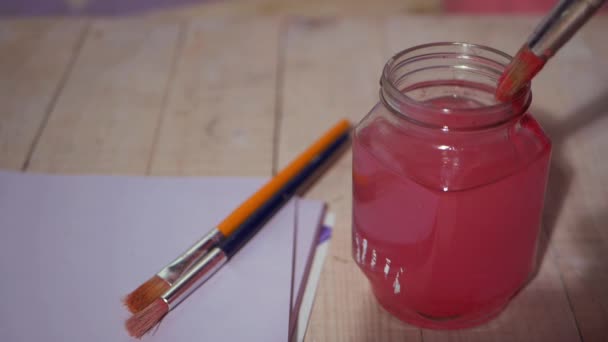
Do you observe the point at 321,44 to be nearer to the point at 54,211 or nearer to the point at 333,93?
the point at 333,93

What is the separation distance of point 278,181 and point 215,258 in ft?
0.33

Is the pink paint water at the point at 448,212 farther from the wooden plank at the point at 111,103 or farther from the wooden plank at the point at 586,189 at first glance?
the wooden plank at the point at 111,103

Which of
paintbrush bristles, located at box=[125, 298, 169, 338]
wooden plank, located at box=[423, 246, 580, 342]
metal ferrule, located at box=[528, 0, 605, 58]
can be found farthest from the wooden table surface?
metal ferrule, located at box=[528, 0, 605, 58]

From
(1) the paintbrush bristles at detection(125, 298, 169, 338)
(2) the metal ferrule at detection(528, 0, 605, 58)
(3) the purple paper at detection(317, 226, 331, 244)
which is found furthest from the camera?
(3) the purple paper at detection(317, 226, 331, 244)

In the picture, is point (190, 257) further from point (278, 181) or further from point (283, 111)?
point (283, 111)

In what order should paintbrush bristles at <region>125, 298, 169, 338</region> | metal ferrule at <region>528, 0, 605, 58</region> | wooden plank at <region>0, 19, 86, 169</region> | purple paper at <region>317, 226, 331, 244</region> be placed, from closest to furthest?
metal ferrule at <region>528, 0, 605, 58</region> < paintbrush bristles at <region>125, 298, 169, 338</region> < purple paper at <region>317, 226, 331, 244</region> < wooden plank at <region>0, 19, 86, 169</region>

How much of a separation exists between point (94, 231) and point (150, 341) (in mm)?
137

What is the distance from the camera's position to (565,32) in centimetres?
38

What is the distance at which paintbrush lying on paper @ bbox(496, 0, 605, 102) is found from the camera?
366mm

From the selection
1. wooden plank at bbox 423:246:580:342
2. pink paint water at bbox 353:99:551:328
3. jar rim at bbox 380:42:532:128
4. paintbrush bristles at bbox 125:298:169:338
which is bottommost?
wooden plank at bbox 423:246:580:342

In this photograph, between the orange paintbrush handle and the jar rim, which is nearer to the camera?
the jar rim

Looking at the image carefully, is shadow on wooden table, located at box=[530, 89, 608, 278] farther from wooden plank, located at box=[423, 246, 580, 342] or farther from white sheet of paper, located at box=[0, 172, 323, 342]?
white sheet of paper, located at box=[0, 172, 323, 342]

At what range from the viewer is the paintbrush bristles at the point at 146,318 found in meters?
0.48

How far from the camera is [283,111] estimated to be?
73 centimetres
